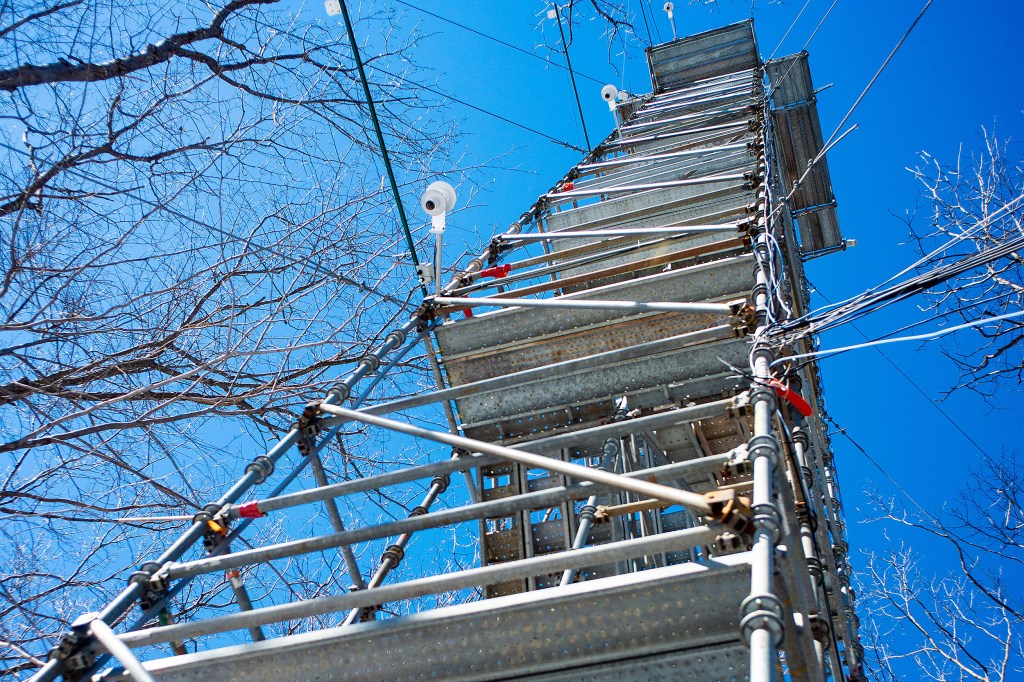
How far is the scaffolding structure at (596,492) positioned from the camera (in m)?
3.06

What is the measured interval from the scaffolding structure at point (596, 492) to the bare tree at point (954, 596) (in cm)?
575

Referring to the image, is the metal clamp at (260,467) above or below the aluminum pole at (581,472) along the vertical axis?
above

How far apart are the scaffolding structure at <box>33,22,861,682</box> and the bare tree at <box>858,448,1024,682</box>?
5.75 metres

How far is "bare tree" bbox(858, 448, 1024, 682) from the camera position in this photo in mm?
13516

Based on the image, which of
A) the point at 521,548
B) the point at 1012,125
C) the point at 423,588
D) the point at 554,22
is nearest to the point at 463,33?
the point at 554,22

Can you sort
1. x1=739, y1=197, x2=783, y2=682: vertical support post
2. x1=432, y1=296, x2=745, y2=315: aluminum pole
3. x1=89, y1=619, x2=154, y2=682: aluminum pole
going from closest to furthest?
1. x1=739, y1=197, x2=783, y2=682: vertical support post
2. x1=89, y1=619, x2=154, y2=682: aluminum pole
3. x1=432, y1=296, x2=745, y2=315: aluminum pole

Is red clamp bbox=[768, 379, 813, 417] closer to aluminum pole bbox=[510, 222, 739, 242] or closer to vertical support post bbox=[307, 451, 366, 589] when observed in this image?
aluminum pole bbox=[510, 222, 739, 242]

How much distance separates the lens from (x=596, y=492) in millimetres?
3795

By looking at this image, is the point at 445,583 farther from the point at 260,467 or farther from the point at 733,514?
the point at 260,467

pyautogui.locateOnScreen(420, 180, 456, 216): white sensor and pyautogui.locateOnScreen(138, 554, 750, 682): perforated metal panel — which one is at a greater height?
pyautogui.locateOnScreen(420, 180, 456, 216): white sensor

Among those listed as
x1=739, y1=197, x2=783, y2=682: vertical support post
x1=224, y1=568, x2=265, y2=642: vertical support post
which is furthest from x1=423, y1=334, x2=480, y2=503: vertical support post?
x1=739, y1=197, x2=783, y2=682: vertical support post

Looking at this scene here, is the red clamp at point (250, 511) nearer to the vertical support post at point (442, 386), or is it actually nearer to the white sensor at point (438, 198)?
the vertical support post at point (442, 386)

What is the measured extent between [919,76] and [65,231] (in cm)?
2276

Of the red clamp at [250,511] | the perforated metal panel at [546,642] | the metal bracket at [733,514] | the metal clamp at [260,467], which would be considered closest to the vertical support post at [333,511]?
the metal clamp at [260,467]
